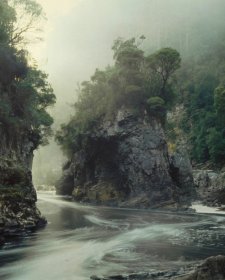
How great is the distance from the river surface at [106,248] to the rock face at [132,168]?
2196cm

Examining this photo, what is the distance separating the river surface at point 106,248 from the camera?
21719mm

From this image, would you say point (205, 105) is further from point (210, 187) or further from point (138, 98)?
point (210, 187)

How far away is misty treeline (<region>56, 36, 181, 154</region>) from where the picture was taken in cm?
7125

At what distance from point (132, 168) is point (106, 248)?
39899 mm

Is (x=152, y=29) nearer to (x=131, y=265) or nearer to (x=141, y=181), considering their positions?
(x=141, y=181)

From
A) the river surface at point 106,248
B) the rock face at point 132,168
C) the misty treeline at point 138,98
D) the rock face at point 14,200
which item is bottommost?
the river surface at point 106,248

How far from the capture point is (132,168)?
6800 centimetres

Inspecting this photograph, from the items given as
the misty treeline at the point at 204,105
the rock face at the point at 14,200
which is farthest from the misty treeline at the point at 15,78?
the misty treeline at the point at 204,105

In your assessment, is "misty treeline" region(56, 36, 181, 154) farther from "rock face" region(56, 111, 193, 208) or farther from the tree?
"rock face" region(56, 111, 193, 208)

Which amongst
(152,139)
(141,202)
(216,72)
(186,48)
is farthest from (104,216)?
(186,48)

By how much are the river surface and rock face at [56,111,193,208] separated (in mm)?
21958

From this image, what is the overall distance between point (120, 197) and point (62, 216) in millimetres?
21479

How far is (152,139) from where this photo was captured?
68500mm

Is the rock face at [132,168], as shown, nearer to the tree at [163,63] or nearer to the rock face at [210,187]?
the rock face at [210,187]
